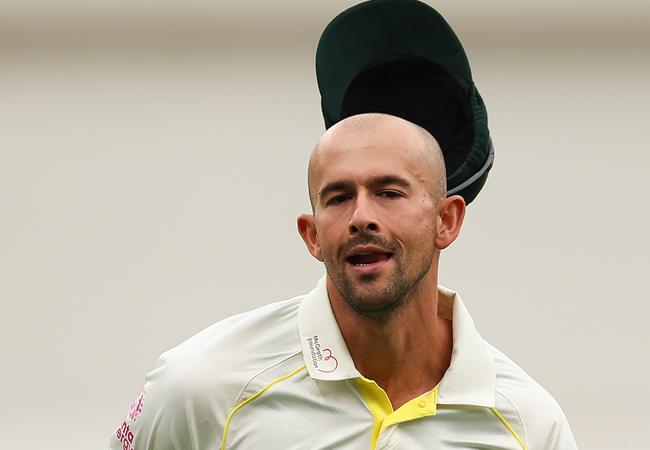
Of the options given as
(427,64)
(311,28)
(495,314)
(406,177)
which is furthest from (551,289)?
(406,177)

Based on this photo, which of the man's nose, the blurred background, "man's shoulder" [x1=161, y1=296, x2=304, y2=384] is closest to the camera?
the man's nose

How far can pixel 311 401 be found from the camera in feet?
5.52

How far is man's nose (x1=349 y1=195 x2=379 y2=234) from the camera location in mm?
1604

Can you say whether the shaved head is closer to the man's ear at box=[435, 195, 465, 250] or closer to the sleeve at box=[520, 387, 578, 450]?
the man's ear at box=[435, 195, 465, 250]

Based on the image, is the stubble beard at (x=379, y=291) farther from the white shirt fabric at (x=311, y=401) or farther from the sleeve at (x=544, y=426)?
the sleeve at (x=544, y=426)

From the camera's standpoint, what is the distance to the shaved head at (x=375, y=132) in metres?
1.68

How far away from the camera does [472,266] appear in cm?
314

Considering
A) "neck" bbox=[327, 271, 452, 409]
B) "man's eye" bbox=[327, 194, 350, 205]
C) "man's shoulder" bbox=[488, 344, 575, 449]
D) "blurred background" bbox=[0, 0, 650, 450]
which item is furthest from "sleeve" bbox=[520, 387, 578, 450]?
"blurred background" bbox=[0, 0, 650, 450]

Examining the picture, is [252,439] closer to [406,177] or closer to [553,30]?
[406,177]

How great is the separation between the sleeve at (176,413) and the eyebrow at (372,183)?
0.28 meters

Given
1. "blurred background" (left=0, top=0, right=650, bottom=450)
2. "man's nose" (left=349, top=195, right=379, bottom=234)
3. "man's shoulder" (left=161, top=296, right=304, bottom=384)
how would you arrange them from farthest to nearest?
"blurred background" (left=0, top=0, right=650, bottom=450) → "man's shoulder" (left=161, top=296, right=304, bottom=384) → "man's nose" (left=349, top=195, right=379, bottom=234)

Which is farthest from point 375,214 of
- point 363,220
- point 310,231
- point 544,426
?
point 544,426

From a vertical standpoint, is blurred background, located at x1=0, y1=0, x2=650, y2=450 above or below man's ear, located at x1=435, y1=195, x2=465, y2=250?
above

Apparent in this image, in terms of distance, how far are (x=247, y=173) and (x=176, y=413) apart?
1.49 m
